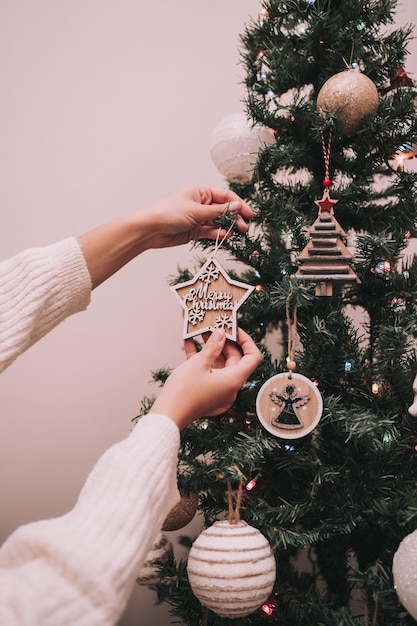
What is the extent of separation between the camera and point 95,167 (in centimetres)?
157

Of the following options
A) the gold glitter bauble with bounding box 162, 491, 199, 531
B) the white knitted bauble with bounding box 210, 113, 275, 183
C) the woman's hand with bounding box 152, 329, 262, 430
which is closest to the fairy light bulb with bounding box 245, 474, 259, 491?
the gold glitter bauble with bounding box 162, 491, 199, 531

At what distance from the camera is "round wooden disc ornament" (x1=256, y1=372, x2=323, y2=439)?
2.69 feet

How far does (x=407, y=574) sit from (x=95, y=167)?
1350mm

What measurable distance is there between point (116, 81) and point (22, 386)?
0.99 metres

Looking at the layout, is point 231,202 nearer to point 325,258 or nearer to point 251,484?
point 325,258

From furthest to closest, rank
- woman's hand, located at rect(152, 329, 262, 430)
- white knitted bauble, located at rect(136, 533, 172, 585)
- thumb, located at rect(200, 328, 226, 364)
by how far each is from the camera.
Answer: white knitted bauble, located at rect(136, 533, 172, 585) → thumb, located at rect(200, 328, 226, 364) → woman's hand, located at rect(152, 329, 262, 430)

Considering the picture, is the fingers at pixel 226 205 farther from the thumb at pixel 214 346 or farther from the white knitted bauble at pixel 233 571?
the white knitted bauble at pixel 233 571

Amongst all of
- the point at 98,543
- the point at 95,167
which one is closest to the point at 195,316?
the point at 98,543

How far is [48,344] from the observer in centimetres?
152

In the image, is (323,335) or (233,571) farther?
(323,335)

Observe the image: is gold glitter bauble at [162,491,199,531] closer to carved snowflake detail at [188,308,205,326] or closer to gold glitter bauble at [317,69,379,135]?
carved snowflake detail at [188,308,205,326]

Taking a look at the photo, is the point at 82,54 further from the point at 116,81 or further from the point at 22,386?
the point at 22,386

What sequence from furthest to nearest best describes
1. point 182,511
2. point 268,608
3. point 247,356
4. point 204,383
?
point 182,511 < point 268,608 < point 247,356 < point 204,383

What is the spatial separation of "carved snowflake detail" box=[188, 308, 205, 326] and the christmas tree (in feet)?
0.42
